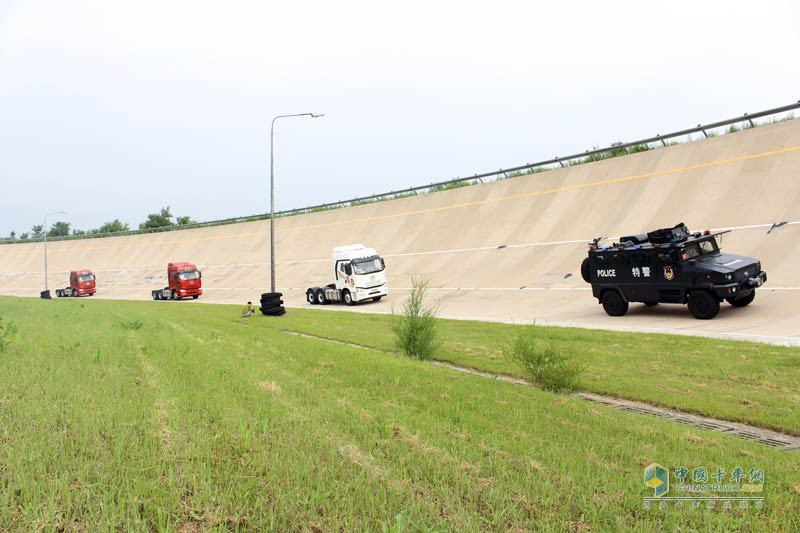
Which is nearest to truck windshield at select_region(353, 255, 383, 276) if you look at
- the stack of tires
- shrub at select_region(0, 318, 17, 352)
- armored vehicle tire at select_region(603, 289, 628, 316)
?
the stack of tires

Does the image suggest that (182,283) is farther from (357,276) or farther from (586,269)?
(586,269)

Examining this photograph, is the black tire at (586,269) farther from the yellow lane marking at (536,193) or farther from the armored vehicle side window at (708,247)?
the yellow lane marking at (536,193)

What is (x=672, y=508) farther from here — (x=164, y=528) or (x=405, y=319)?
(x=405, y=319)

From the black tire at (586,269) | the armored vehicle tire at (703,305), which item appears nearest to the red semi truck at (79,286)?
the black tire at (586,269)

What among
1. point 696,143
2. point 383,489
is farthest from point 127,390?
point 696,143

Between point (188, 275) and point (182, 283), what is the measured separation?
883 mm

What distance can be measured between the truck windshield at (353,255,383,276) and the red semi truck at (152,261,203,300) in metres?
20.7

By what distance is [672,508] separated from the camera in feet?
12.5

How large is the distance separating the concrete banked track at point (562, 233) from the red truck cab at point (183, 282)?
2526 millimetres

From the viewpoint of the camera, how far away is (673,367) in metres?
10.6

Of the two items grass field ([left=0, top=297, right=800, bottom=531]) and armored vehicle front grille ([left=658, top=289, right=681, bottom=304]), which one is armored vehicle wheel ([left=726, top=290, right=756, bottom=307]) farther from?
grass field ([left=0, top=297, right=800, bottom=531])

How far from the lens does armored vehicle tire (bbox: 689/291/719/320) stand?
1702cm

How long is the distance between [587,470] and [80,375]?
574 cm

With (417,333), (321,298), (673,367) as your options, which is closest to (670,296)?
(673,367)
